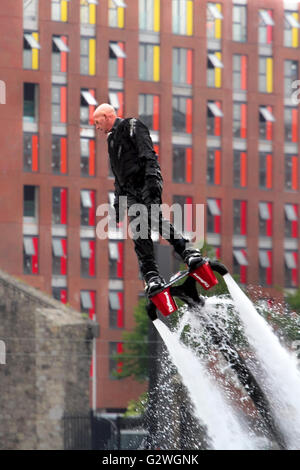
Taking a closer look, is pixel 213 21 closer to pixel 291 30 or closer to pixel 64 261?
pixel 291 30

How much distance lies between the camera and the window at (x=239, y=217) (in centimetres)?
11438

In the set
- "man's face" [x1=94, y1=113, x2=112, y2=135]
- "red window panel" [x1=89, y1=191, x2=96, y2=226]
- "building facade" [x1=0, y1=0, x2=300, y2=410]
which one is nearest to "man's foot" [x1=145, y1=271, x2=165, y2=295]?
"man's face" [x1=94, y1=113, x2=112, y2=135]

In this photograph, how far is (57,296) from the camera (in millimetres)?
106625

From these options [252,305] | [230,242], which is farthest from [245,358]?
[230,242]

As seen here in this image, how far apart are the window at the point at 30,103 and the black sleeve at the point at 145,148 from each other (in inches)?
3496

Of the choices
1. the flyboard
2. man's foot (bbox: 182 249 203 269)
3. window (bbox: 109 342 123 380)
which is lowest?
the flyboard

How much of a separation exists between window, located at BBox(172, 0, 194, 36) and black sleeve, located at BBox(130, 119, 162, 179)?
93645mm

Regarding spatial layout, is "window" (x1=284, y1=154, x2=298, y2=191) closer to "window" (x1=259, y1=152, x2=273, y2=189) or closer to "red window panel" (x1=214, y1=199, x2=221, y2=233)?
"window" (x1=259, y1=152, x2=273, y2=189)

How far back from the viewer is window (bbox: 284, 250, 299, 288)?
116 metres

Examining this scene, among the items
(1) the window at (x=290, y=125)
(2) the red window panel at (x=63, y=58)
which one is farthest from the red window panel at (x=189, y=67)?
(2) the red window panel at (x=63, y=58)

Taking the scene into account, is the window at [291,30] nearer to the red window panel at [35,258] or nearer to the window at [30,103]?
the window at [30,103]

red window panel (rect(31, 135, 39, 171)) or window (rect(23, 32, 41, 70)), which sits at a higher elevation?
window (rect(23, 32, 41, 70))

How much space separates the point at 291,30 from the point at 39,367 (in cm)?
4223
